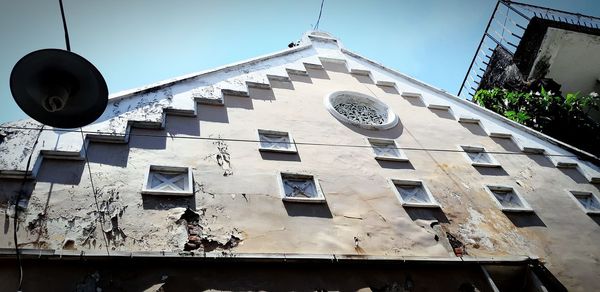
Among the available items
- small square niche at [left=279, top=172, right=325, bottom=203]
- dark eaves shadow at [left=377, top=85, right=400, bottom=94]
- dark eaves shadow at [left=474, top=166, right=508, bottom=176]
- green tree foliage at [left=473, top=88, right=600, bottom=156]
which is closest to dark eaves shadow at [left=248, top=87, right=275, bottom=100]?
small square niche at [left=279, top=172, right=325, bottom=203]

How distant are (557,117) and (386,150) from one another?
27.2 ft

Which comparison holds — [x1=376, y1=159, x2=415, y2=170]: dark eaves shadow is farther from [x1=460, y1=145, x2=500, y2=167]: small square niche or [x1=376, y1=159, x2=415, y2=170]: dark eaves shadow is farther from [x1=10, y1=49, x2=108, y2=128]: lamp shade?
[x1=10, y1=49, x2=108, y2=128]: lamp shade

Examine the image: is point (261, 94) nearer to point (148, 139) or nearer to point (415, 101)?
point (148, 139)

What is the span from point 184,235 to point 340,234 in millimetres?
2289

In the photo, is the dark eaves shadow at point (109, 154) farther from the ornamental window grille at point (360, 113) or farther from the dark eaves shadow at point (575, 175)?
the dark eaves shadow at point (575, 175)

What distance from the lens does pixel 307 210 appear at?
6035 millimetres

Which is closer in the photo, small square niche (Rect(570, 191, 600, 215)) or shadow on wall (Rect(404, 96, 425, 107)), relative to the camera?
small square niche (Rect(570, 191, 600, 215))

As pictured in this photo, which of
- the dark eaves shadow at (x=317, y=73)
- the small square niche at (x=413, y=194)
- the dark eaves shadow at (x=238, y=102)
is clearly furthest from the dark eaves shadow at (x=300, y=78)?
the small square niche at (x=413, y=194)

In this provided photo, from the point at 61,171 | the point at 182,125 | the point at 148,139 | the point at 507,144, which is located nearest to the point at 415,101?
the point at 507,144

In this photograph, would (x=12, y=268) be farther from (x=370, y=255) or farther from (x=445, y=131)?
(x=445, y=131)

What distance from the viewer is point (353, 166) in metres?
7.29

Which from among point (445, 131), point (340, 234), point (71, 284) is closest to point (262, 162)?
point (340, 234)

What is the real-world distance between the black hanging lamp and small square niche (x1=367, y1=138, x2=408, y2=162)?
17.5 ft

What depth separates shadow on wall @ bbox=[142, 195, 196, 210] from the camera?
5.43 m
